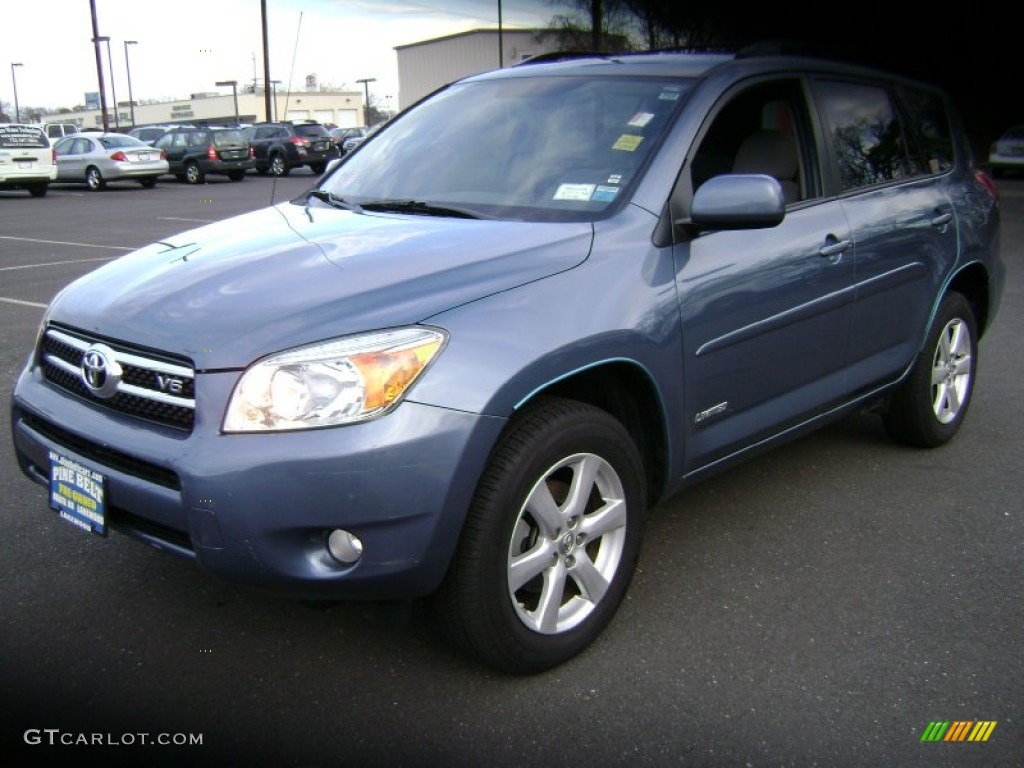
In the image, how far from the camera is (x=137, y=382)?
8.52 ft

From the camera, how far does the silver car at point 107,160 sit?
84.2ft

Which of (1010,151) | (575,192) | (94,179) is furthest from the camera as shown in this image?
(94,179)

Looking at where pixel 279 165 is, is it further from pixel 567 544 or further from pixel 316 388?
pixel 316 388

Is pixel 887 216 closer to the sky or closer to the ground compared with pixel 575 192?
closer to the ground

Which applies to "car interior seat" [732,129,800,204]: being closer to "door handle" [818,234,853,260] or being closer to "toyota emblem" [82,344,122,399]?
"door handle" [818,234,853,260]

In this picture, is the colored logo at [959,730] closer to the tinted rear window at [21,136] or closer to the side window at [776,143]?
the side window at [776,143]

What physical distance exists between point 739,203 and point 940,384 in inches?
86.5

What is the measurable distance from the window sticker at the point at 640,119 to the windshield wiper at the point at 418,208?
627 mm

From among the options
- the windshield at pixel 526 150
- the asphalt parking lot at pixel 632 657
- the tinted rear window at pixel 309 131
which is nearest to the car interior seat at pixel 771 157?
the windshield at pixel 526 150

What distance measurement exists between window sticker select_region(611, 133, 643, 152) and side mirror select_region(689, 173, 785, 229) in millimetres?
354

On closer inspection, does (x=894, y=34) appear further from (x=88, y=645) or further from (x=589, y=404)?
(x=88, y=645)

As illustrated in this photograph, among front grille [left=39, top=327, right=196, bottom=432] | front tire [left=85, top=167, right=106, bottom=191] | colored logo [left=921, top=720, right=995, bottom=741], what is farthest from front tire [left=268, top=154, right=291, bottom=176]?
colored logo [left=921, top=720, right=995, bottom=741]

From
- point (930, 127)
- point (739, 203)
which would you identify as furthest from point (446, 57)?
point (739, 203)

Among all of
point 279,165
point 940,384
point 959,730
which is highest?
point 279,165
